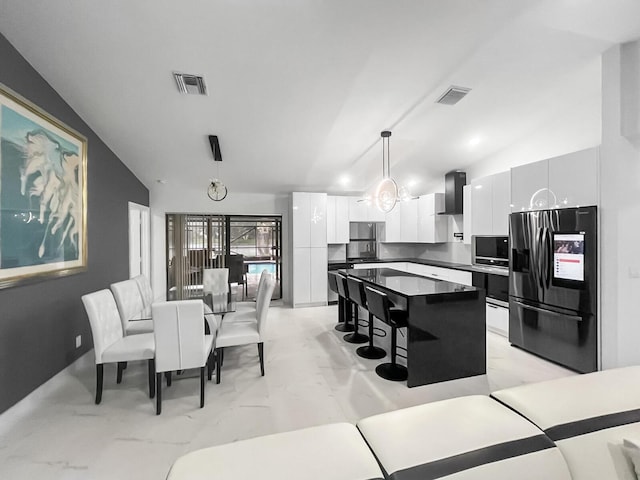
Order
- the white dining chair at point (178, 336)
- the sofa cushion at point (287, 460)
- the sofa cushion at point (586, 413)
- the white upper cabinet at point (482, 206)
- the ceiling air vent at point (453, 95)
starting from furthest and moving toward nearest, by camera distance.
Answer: the white upper cabinet at point (482, 206) → the ceiling air vent at point (453, 95) → the white dining chair at point (178, 336) → the sofa cushion at point (586, 413) → the sofa cushion at point (287, 460)

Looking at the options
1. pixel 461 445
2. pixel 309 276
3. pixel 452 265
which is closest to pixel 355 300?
pixel 309 276

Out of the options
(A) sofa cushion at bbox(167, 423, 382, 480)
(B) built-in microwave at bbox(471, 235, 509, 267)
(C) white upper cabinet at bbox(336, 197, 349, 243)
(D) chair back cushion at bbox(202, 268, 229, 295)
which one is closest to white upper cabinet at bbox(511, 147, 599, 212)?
(B) built-in microwave at bbox(471, 235, 509, 267)

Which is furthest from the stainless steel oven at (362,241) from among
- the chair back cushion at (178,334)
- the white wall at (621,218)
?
the chair back cushion at (178,334)

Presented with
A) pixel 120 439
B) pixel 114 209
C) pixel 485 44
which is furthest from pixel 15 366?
pixel 485 44

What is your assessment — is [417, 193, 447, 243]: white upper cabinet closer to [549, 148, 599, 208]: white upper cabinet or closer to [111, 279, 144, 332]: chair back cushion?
[549, 148, 599, 208]: white upper cabinet

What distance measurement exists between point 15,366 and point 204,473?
101 inches

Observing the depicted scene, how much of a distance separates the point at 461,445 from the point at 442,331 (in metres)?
1.95

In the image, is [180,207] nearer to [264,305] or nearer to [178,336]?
[264,305]

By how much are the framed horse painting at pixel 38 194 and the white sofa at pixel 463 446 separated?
252 cm

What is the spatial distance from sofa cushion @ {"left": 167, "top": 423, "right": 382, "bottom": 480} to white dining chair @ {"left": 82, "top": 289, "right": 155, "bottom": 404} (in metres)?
1.84

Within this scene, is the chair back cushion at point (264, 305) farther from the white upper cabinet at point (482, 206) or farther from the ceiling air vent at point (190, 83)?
the white upper cabinet at point (482, 206)

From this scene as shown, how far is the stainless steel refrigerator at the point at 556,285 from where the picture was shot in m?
2.84

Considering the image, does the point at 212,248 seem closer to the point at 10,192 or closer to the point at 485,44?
the point at 10,192

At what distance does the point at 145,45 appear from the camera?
242 cm
